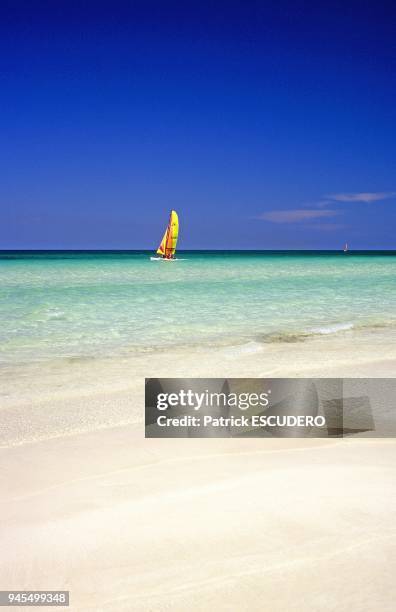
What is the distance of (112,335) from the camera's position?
24.5 ft

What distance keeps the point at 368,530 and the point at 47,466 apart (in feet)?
5.44

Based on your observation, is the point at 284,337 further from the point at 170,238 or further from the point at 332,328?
the point at 170,238

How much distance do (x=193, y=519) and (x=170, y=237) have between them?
4813 centimetres

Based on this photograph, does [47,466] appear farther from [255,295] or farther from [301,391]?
[255,295]

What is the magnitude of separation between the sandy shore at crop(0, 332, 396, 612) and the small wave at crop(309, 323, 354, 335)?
5033 millimetres

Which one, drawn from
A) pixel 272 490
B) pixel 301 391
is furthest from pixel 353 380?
pixel 272 490

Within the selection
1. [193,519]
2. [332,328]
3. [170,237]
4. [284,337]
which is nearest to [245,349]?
[284,337]

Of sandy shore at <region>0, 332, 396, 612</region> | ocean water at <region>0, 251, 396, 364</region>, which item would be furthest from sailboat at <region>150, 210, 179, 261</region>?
sandy shore at <region>0, 332, 396, 612</region>

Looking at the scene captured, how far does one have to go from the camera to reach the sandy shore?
1.64m

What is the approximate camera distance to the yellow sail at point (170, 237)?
45906 millimetres

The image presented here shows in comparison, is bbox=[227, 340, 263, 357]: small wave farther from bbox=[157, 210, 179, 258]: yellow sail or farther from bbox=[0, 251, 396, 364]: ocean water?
bbox=[157, 210, 179, 258]: yellow sail

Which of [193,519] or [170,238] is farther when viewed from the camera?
[170,238]

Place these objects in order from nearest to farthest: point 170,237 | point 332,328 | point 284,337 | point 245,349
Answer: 1. point 245,349
2. point 284,337
3. point 332,328
4. point 170,237

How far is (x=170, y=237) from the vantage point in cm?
4947
